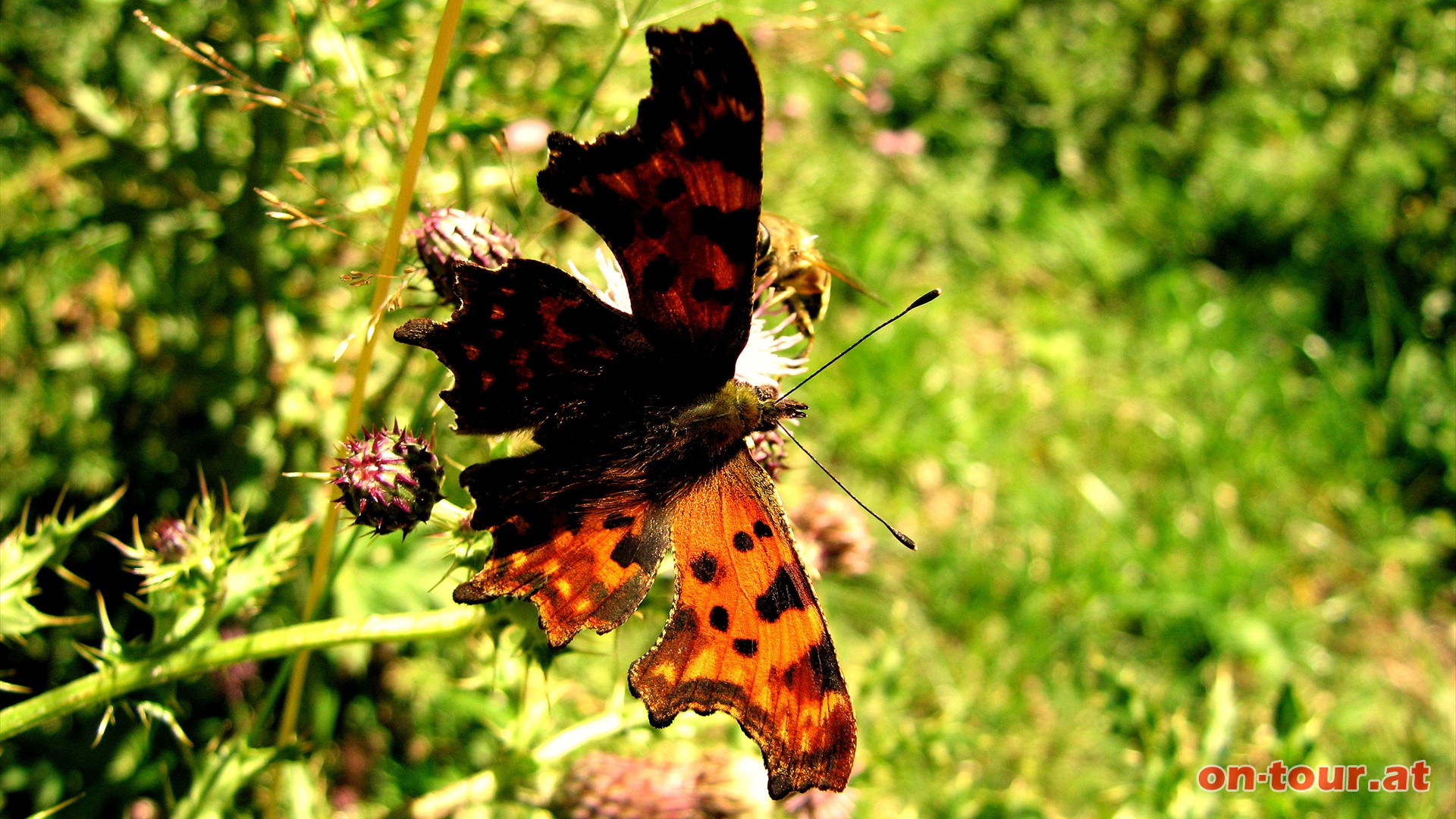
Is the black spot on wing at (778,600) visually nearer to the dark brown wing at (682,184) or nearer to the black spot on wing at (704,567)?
the black spot on wing at (704,567)

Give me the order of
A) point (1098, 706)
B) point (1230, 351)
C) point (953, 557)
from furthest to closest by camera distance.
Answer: point (1230, 351), point (953, 557), point (1098, 706)

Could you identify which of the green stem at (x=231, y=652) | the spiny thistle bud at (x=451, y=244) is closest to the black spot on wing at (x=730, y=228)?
the spiny thistle bud at (x=451, y=244)

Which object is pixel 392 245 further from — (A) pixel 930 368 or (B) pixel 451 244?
(A) pixel 930 368

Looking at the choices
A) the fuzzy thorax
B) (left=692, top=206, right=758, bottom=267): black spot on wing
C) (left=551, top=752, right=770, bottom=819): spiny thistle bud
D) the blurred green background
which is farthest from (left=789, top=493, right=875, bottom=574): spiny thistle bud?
(left=692, top=206, right=758, bottom=267): black spot on wing

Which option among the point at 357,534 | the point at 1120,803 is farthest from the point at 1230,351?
the point at 357,534

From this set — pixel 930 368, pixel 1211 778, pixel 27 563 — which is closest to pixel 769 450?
pixel 27 563

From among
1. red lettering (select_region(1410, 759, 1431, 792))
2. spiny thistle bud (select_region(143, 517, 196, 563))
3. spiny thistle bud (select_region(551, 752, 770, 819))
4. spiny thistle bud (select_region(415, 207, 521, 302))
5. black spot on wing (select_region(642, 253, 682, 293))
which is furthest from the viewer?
red lettering (select_region(1410, 759, 1431, 792))

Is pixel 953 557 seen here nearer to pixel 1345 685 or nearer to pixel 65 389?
pixel 1345 685

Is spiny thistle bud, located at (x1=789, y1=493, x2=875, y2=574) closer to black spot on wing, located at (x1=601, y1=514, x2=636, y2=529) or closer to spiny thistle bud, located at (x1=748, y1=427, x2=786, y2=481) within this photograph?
spiny thistle bud, located at (x1=748, y1=427, x2=786, y2=481)
